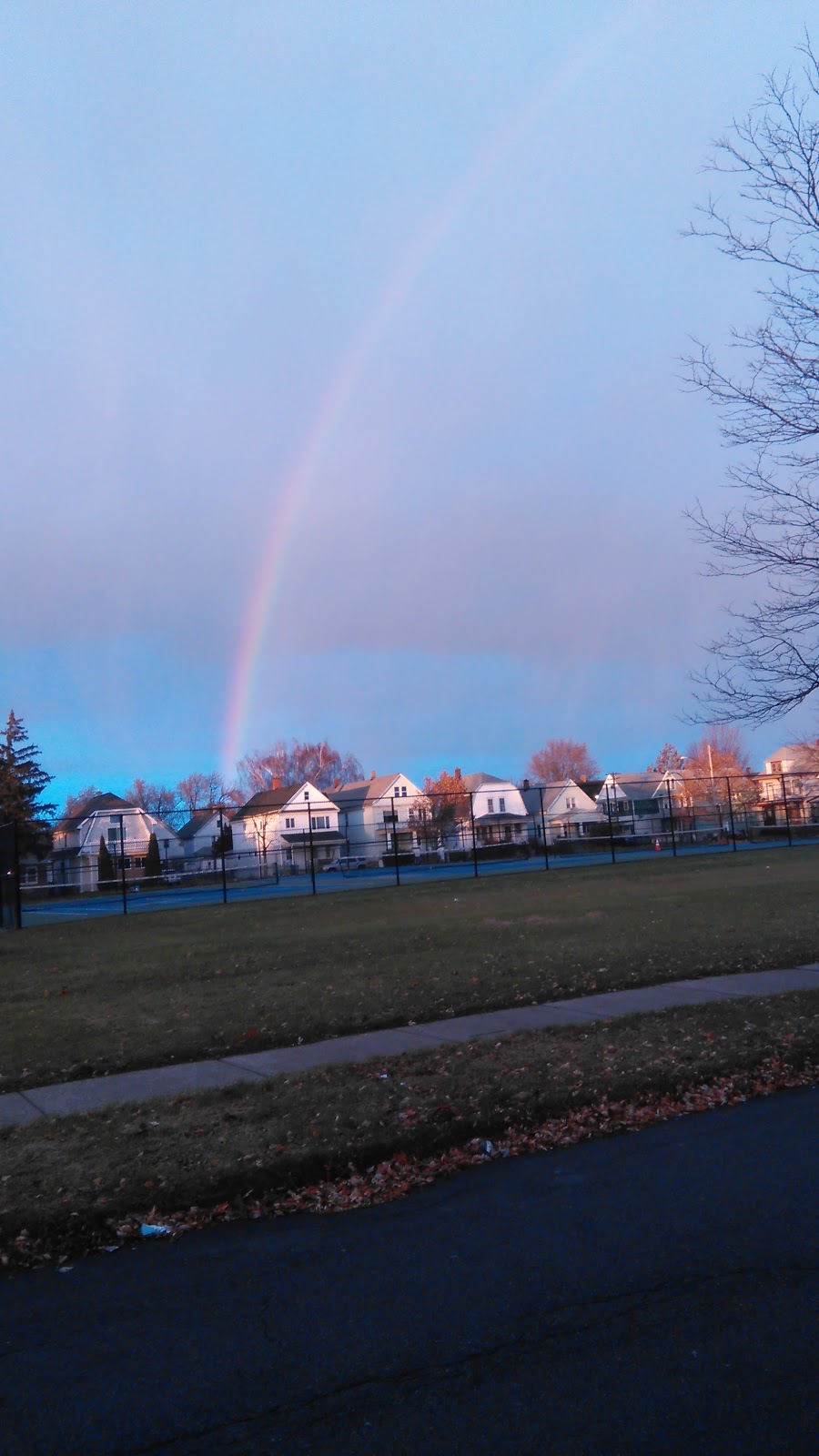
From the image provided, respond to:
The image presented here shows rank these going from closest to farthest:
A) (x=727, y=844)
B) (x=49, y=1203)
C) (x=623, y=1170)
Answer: (x=49, y=1203)
(x=623, y=1170)
(x=727, y=844)

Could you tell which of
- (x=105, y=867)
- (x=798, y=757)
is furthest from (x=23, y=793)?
(x=798, y=757)

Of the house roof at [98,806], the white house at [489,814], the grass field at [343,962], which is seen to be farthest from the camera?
the house roof at [98,806]

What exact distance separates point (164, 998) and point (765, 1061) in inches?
265

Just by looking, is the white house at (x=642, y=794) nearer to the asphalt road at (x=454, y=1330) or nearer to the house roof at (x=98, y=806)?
the house roof at (x=98, y=806)

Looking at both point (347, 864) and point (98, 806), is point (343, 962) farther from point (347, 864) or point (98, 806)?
point (98, 806)

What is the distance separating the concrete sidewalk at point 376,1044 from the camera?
25.3 ft

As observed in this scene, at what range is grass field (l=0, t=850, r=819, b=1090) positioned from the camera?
9.88 m

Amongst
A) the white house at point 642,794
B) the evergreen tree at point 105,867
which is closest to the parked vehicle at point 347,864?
the evergreen tree at point 105,867

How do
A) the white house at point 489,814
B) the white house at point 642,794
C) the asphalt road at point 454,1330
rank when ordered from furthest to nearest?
the white house at point 642,794
the white house at point 489,814
the asphalt road at point 454,1330

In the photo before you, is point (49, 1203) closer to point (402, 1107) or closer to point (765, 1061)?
point (402, 1107)

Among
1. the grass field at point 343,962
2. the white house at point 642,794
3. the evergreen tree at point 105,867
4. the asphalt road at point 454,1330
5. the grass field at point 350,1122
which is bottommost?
the asphalt road at point 454,1330

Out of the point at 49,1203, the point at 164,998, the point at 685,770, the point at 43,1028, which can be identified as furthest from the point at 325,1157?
the point at 685,770

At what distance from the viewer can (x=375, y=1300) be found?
4270 mm

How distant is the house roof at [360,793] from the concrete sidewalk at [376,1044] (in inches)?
2665
